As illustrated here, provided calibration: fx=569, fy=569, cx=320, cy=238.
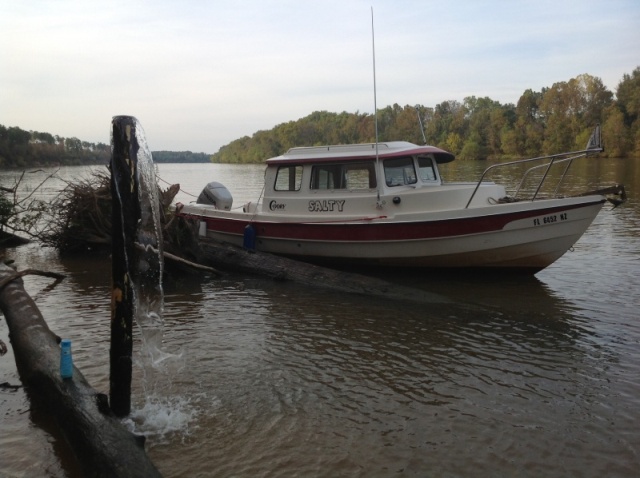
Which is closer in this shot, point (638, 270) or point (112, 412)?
point (112, 412)

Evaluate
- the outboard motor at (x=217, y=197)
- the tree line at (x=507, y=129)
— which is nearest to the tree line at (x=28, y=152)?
the tree line at (x=507, y=129)

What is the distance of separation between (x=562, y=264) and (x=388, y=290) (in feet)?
16.5

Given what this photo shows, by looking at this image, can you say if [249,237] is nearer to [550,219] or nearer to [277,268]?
[277,268]

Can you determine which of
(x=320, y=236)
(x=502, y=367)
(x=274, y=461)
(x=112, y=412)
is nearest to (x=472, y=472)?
(x=274, y=461)

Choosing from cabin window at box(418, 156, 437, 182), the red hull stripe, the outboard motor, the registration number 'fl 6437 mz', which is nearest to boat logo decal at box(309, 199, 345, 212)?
the red hull stripe

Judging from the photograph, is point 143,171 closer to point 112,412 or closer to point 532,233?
point 112,412

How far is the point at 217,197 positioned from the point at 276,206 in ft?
8.41

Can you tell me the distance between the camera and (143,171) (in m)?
5.23

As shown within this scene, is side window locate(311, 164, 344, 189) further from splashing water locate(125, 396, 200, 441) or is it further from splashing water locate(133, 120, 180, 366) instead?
splashing water locate(125, 396, 200, 441)

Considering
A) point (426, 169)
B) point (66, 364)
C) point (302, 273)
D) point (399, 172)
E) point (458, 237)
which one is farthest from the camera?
point (426, 169)

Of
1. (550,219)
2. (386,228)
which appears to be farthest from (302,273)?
(550,219)

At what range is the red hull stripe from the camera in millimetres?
10406

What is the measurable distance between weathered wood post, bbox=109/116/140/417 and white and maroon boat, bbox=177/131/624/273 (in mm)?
6894

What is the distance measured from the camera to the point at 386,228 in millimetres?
11094
